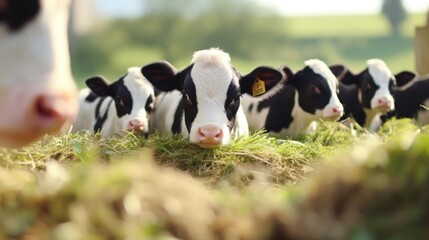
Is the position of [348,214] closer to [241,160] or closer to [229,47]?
[241,160]

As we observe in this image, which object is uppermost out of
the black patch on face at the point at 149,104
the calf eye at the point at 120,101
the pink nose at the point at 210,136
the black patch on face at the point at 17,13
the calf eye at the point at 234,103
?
the black patch on face at the point at 17,13

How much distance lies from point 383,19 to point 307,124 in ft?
165

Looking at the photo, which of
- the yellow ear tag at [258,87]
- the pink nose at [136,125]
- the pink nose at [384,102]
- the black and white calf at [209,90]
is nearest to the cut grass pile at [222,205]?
the black and white calf at [209,90]

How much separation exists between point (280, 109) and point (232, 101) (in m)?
2.42

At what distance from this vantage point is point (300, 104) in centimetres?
768

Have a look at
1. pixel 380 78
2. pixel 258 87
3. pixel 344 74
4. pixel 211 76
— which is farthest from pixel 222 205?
pixel 380 78

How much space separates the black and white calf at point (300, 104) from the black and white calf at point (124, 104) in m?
1.23

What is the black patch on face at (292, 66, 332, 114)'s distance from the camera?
24.0ft

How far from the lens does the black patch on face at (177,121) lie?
242 inches

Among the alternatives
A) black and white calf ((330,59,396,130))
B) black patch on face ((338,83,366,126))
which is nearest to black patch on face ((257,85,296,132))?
black and white calf ((330,59,396,130))

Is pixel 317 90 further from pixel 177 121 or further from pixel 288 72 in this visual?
pixel 177 121

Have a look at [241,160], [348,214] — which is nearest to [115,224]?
[348,214]

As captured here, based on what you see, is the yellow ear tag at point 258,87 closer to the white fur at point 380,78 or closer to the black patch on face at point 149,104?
the black patch on face at point 149,104

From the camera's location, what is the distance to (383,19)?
5550cm
